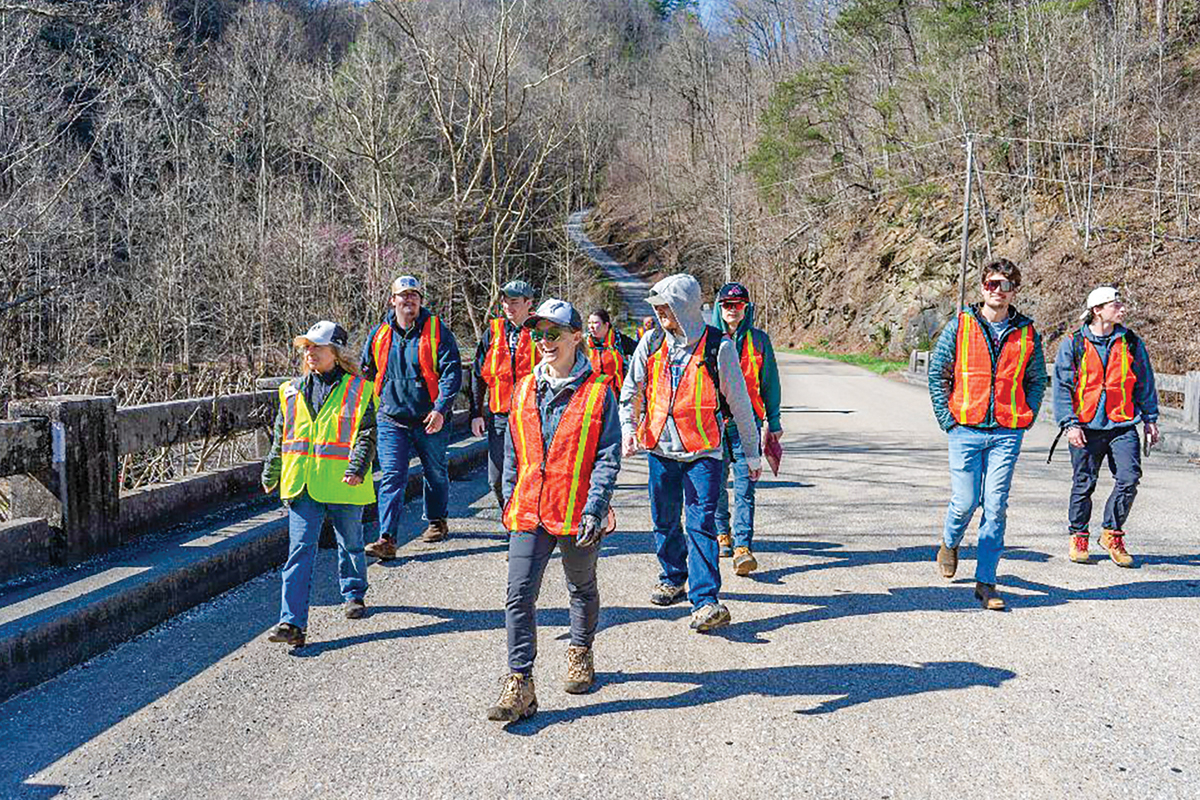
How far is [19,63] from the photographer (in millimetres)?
11477

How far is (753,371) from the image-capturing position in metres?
6.75

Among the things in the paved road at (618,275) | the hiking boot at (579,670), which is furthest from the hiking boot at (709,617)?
the paved road at (618,275)

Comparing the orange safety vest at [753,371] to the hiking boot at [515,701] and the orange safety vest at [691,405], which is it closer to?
the orange safety vest at [691,405]

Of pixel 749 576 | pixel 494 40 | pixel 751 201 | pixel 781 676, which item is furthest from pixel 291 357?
pixel 751 201

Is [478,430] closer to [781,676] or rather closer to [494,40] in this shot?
[781,676]

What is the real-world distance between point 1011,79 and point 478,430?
132 feet

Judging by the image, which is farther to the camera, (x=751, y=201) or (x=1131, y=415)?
(x=751, y=201)

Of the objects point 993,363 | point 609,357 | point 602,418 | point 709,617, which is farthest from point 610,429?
point 609,357

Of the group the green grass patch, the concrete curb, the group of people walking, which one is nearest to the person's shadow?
the group of people walking

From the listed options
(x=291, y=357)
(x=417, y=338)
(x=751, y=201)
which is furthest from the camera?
(x=751, y=201)

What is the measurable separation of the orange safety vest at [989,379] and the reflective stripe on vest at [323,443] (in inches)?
141

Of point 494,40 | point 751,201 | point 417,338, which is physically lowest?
point 417,338

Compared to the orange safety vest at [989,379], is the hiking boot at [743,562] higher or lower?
lower

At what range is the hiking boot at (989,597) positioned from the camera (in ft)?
18.7
